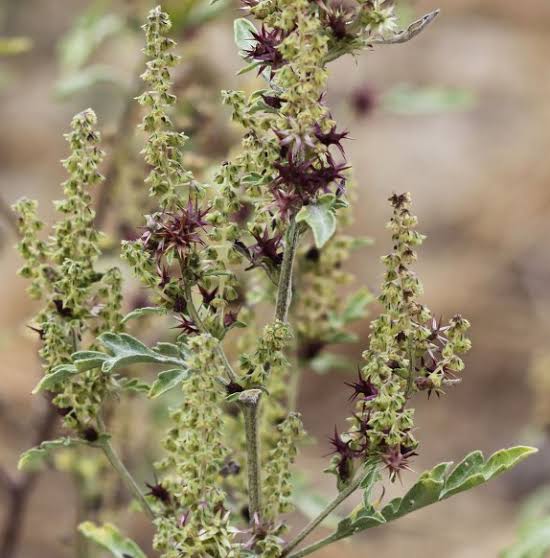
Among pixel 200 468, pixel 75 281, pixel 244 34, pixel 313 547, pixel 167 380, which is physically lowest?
pixel 313 547

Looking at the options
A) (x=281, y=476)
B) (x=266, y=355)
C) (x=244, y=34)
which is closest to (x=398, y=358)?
(x=266, y=355)

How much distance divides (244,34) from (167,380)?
562 mm

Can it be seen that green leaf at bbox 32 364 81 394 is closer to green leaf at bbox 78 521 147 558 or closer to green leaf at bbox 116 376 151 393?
green leaf at bbox 116 376 151 393

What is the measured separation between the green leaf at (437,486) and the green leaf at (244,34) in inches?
28.0

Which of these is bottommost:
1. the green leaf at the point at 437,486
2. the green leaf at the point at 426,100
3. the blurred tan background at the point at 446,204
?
the green leaf at the point at 437,486

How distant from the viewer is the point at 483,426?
5.76 meters

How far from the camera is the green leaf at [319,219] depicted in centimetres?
126

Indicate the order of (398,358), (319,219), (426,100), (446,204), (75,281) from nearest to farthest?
(319,219)
(398,358)
(75,281)
(426,100)
(446,204)

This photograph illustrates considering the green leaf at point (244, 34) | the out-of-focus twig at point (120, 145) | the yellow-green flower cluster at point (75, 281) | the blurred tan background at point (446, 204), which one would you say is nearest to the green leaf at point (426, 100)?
the out-of-focus twig at point (120, 145)

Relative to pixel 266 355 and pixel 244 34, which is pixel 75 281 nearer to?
pixel 266 355

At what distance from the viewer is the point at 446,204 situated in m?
6.58

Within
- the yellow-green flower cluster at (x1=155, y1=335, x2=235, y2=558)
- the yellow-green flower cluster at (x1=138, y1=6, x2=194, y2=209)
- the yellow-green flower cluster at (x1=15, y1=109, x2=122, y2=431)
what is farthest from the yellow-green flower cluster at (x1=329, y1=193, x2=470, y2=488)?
the yellow-green flower cluster at (x1=15, y1=109, x2=122, y2=431)

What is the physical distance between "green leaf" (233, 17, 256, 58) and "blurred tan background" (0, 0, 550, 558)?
10.9 ft

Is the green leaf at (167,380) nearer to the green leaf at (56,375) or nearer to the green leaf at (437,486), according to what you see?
the green leaf at (56,375)
